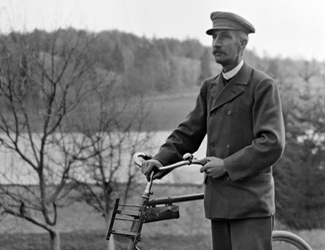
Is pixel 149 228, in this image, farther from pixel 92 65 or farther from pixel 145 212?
pixel 145 212

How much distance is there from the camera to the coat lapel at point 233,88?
10.3 ft

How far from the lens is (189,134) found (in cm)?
340

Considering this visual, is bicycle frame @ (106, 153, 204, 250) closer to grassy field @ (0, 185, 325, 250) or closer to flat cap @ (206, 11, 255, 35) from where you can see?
flat cap @ (206, 11, 255, 35)

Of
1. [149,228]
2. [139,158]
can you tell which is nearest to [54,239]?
[149,228]

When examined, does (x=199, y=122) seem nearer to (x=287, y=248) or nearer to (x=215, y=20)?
(x=215, y=20)

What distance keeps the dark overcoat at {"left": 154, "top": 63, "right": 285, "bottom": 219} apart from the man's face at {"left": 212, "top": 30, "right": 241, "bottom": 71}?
11 cm

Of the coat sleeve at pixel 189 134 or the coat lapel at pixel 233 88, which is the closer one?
the coat lapel at pixel 233 88

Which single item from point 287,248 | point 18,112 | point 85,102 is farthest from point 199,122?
point 85,102

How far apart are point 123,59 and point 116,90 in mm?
915

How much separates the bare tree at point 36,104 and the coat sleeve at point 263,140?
305 inches

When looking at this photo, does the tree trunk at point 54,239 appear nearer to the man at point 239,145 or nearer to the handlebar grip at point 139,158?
the handlebar grip at point 139,158

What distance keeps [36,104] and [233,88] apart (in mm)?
8383

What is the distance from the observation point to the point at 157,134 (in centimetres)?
1512

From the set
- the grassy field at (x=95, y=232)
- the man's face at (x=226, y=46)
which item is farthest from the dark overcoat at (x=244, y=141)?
the grassy field at (x=95, y=232)
